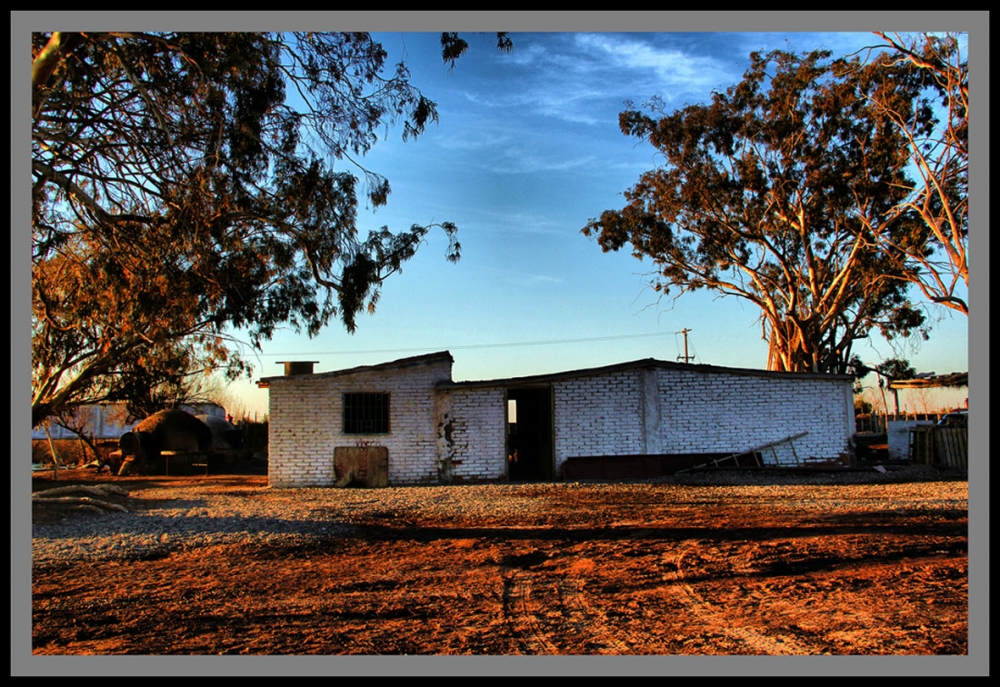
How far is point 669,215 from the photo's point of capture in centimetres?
2819

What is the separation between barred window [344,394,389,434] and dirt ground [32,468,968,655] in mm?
7881

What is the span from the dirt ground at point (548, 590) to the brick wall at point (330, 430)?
24.9ft

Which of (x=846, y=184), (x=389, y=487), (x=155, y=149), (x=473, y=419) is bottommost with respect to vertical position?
(x=389, y=487)

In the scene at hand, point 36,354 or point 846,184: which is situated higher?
point 846,184

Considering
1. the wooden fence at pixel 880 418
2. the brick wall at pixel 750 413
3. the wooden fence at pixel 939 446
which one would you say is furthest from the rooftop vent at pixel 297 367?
the wooden fence at pixel 880 418

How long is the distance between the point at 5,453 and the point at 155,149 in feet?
28.4

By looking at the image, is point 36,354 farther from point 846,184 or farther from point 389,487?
point 846,184

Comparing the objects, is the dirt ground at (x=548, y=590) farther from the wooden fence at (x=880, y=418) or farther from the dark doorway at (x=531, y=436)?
the wooden fence at (x=880, y=418)

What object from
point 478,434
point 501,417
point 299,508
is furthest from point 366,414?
point 299,508

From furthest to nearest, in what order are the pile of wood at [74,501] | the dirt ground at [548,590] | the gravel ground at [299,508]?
the pile of wood at [74,501] → the gravel ground at [299,508] → the dirt ground at [548,590]

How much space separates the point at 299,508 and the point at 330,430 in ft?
18.7

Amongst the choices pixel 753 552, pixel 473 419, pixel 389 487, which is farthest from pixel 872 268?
pixel 753 552

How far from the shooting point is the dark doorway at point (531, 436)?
20.6 meters

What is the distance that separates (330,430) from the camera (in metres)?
19.5
